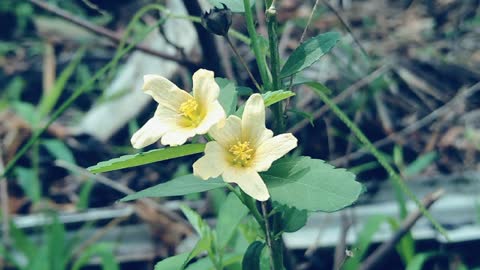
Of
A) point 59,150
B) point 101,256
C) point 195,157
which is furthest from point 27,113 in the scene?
point 101,256

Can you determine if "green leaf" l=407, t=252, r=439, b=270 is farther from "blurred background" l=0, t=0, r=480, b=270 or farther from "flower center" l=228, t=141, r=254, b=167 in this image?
"flower center" l=228, t=141, r=254, b=167

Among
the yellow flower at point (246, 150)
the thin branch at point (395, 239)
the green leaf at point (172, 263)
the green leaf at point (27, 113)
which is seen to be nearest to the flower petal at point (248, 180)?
the yellow flower at point (246, 150)

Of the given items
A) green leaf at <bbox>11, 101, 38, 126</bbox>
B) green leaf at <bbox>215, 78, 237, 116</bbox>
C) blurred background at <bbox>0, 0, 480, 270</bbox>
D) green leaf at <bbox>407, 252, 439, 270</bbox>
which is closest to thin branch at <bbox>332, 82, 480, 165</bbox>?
blurred background at <bbox>0, 0, 480, 270</bbox>

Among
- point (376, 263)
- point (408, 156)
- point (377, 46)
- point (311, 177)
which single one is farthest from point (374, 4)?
point (311, 177)

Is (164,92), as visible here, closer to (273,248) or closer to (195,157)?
(273,248)

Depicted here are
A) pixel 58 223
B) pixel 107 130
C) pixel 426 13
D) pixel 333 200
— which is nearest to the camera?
pixel 333 200

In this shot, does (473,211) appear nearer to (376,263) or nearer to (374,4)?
(376,263)

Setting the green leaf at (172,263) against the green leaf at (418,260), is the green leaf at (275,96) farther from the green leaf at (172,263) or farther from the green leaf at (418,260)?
the green leaf at (418,260)
